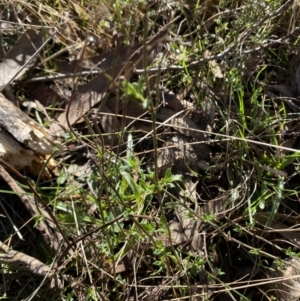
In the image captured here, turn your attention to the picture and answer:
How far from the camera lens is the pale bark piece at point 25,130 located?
6.34 ft

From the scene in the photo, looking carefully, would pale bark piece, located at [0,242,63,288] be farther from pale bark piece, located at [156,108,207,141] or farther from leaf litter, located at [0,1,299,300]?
pale bark piece, located at [156,108,207,141]

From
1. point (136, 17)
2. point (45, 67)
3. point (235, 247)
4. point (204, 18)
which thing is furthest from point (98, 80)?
point (235, 247)

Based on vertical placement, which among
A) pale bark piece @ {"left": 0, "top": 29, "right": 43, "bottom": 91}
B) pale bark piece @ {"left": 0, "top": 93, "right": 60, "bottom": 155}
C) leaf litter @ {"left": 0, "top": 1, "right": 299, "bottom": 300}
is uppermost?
pale bark piece @ {"left": 0, "top": 29, "right": 43, "bottom": 91}

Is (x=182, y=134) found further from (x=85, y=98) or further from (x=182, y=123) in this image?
(x=85, y=98)

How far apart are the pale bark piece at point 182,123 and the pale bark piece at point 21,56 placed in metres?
0.58

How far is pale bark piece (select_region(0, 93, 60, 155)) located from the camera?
1.93 m

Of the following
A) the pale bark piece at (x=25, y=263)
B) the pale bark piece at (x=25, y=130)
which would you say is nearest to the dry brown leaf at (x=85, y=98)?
the pale bark piece at (x=25, y=130)

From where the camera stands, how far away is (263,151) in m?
2.03

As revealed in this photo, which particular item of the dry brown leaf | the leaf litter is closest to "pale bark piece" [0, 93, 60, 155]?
the leaf litter

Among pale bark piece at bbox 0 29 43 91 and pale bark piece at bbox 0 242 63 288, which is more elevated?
pale bark piece at bbox 0 29 43 91

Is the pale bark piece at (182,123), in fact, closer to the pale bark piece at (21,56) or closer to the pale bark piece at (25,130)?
the pale bark piece at (25,130)

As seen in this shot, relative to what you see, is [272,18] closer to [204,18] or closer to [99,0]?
[204,18]

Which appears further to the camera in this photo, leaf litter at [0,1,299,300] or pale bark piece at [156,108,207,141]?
pale bark piece at [156,108,207,141]

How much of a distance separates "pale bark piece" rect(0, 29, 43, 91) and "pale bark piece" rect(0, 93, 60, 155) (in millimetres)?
216
